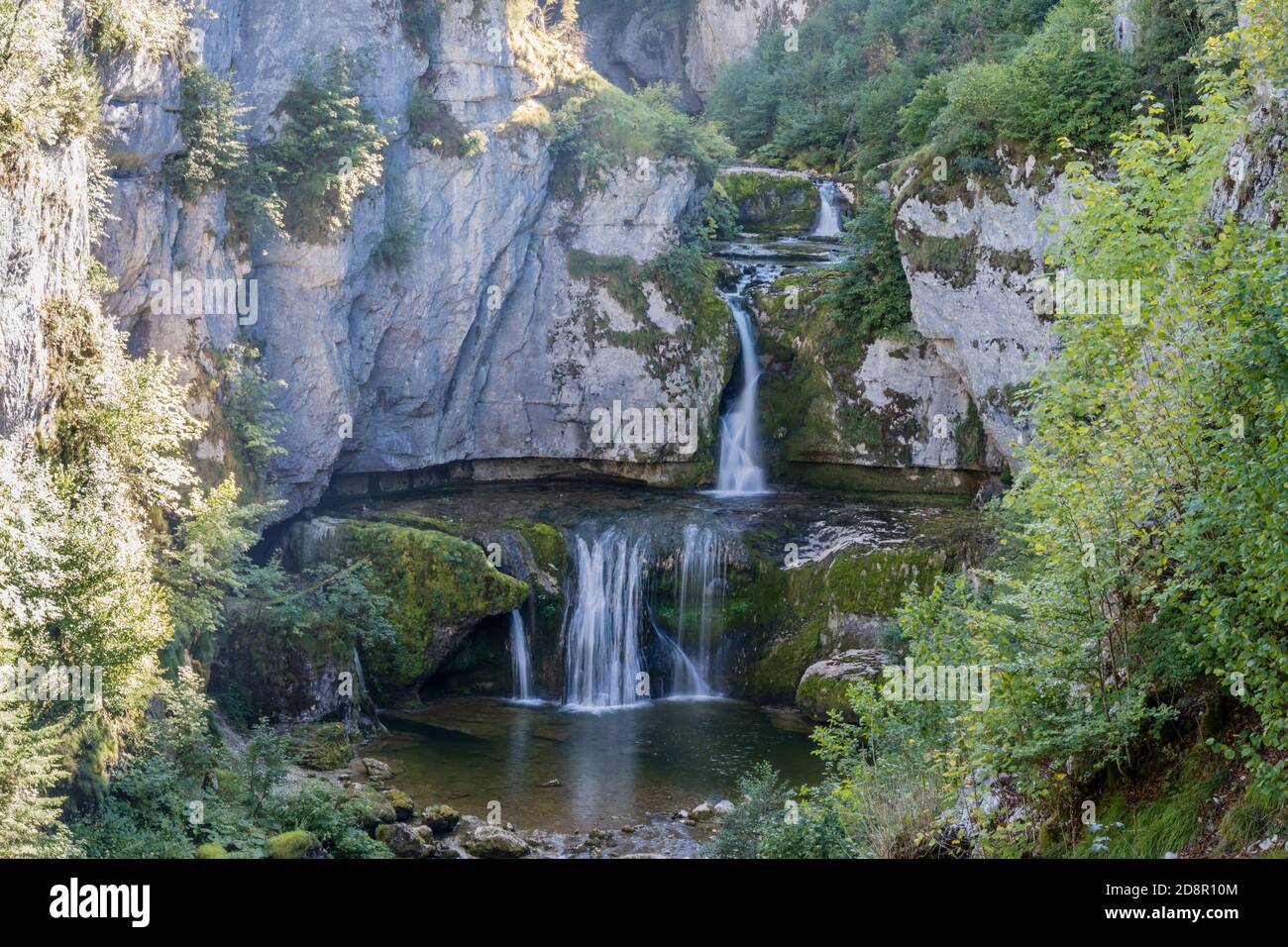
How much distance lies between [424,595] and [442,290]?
683 centimetres

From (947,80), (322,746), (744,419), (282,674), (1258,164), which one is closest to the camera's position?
(1258,164)

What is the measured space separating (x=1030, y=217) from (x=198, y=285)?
1406 cm

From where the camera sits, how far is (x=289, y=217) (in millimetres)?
20281

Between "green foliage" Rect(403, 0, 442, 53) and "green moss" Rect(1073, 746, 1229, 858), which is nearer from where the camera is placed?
"green moss" Rect(1073, 746, 1229, 858)

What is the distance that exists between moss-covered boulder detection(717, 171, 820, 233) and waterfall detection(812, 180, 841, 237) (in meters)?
0.14

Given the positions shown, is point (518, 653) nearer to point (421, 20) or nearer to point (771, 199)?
point (421, 20)

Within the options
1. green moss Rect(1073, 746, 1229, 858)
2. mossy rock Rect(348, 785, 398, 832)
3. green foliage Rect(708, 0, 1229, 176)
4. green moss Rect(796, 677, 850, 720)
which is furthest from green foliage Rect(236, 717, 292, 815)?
green foliage Rect(708, 0, 1229, 176)

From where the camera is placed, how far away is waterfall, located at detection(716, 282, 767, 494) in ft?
80.5

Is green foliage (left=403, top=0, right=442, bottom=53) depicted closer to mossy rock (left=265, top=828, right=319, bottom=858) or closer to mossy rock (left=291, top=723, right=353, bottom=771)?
mossy rock (left=291, top=723, right=353, bottom=771)

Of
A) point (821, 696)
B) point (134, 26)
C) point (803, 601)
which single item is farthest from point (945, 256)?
point (134, 26)

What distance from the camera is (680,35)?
132 ft

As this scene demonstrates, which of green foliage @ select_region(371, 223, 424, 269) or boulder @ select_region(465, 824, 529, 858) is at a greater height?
A: green foliage @ select_region(371, 223, 424, 269)

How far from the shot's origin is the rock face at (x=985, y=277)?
2092 cm
